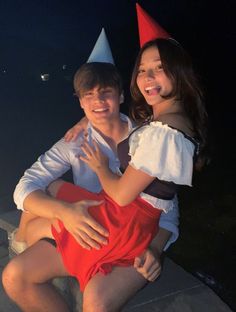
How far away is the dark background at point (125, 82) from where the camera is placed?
13.2 feet

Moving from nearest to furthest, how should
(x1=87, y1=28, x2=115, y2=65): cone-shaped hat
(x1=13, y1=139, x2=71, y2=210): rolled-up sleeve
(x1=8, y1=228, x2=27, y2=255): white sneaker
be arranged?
1. (x1=13, y1=139, x2=71, y2=210): rolled-up sleeve
2. (x1=87, y1=28, x2=115, y2=65): cone-shaped hat
3. (x1=8, y1=228, x2=27, y2=255): white sneaker

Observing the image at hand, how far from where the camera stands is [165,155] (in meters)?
1.71

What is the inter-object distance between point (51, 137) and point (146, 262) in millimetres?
5072

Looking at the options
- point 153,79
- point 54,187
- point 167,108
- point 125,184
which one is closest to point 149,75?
point 153,79

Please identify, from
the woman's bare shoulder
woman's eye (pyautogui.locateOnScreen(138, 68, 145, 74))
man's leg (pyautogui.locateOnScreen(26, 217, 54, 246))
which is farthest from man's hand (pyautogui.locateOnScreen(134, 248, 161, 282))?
woman's eye (pyautogui.locateOnScreen(138, 68, 145, 74))

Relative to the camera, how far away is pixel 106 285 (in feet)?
5.90

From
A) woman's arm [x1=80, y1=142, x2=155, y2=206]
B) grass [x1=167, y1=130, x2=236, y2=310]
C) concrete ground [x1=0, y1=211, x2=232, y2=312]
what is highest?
woman's arm [x1=80, y1=142, x2=155, y2=206]

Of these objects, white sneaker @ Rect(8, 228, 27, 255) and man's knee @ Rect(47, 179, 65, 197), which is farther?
white sneaker @ Rect(8, 228, 27, 255)

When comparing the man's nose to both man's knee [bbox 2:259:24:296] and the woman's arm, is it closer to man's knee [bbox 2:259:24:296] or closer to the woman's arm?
the woman's arm

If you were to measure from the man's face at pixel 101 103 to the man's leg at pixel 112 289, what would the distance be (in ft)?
2.70

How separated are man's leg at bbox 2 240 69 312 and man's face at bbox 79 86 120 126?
74 centimetres

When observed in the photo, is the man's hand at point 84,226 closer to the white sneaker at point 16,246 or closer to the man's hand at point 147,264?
the man's hand at point 147,264

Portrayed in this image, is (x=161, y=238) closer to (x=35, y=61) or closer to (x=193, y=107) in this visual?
(x=193, y=107)

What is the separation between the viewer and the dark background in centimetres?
403
